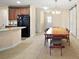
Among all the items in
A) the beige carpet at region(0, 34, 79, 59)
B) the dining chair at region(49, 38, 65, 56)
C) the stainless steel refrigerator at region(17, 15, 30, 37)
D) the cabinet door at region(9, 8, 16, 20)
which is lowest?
the beige carpet at region(0, 34, 79, 59)

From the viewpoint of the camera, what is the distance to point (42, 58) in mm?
5531

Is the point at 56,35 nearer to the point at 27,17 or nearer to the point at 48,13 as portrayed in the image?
the point at 27,17

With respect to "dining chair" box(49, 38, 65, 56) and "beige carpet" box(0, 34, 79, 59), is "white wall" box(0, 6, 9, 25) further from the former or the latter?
"dining chair" box(49, 38, 65, 56)

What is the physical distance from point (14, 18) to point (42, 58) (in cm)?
895

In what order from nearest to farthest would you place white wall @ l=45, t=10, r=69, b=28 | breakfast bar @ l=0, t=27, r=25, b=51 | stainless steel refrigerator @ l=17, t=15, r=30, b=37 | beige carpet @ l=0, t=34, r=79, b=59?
beige carpet @ l=0, t=34, r=79, b=59 < breakfast bar @ l=0, t=27, r=25, b=51 < stainless steel refrigerator @ l=17, t=15, r=30, b=37 < white wall @ l=45, t=10, r=69, b=28

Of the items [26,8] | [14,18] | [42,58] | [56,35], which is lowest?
[42,58]

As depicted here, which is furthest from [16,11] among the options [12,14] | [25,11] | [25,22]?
[25,22]

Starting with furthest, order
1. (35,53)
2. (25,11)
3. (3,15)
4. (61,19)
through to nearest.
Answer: (61,19), (25,11), (3,15), (35,53)

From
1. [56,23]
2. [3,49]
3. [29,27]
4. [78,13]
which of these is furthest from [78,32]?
[56,23]

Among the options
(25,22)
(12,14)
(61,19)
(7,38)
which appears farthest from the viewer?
(61,19)

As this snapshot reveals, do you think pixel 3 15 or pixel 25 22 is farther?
pixel 3 15

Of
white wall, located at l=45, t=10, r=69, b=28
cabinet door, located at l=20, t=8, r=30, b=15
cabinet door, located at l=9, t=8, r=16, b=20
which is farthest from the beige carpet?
white wall, located at l=45, t=10, r=69, b=28

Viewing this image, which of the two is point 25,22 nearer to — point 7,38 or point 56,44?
point 7,38

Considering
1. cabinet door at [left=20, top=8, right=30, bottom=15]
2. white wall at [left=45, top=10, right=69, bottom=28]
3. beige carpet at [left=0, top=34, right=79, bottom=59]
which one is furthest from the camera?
white wall at [left=45, top=10, right=69, bottom=28]
